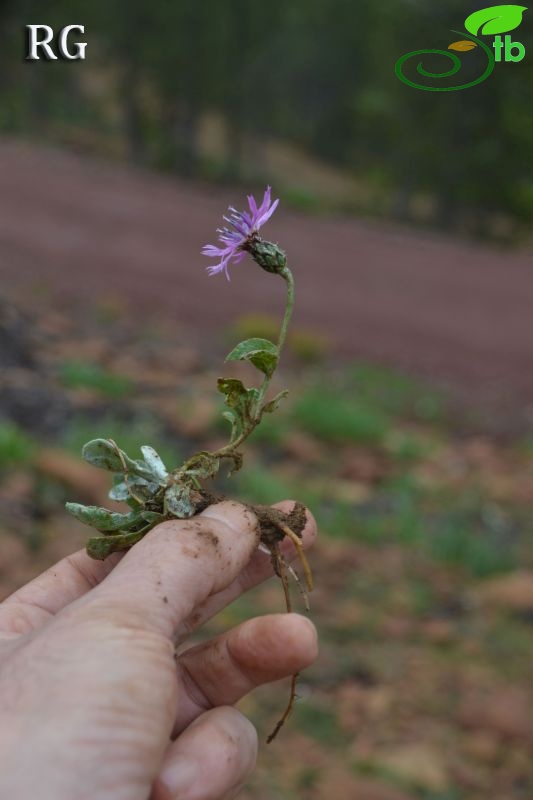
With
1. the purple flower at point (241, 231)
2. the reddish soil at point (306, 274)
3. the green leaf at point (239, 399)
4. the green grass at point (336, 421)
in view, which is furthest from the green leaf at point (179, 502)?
the reddish soil at point (306, 274)

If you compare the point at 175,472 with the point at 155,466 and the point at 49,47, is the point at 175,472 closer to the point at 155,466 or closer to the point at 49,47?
the point at 155,466

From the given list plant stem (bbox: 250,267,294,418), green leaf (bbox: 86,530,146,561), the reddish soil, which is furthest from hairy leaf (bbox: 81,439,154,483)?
the reddish soil

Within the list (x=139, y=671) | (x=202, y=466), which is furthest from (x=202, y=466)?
(x=139, y=671)

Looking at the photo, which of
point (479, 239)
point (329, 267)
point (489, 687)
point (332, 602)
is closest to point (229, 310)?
point (329, 267)

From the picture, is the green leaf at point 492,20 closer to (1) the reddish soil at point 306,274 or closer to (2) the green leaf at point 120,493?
(1) the reddish soil at point 306,274

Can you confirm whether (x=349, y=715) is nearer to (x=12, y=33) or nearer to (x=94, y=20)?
(x=94, y=20)
